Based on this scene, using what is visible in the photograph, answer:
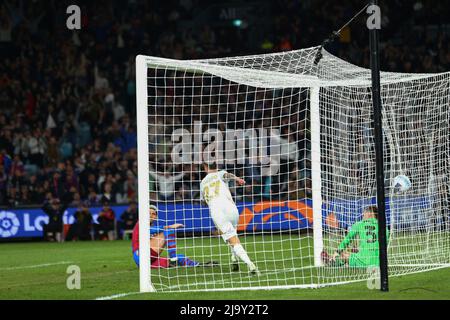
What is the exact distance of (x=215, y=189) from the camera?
50.0 ft

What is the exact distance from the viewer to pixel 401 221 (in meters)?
16.3

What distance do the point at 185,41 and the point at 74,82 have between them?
443cm

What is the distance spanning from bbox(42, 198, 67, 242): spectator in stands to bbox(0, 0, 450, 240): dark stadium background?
41 centimetres

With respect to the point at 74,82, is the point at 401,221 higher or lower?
lower

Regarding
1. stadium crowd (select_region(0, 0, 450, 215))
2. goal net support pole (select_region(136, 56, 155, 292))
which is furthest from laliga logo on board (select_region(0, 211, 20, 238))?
goal net support pole (select_region(136, 56, 155, 292))

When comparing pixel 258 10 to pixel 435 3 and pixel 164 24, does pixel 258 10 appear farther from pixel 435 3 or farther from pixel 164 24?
pixel 435 3

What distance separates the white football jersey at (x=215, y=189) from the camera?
15.2m

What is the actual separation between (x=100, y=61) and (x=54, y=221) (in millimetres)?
7977

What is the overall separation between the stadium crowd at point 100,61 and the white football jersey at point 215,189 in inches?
442

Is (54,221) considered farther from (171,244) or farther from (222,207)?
(222,207)

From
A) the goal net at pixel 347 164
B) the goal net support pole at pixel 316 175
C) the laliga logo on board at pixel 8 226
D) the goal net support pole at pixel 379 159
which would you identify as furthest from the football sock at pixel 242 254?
the laliga logo on board at pixel 8 226
